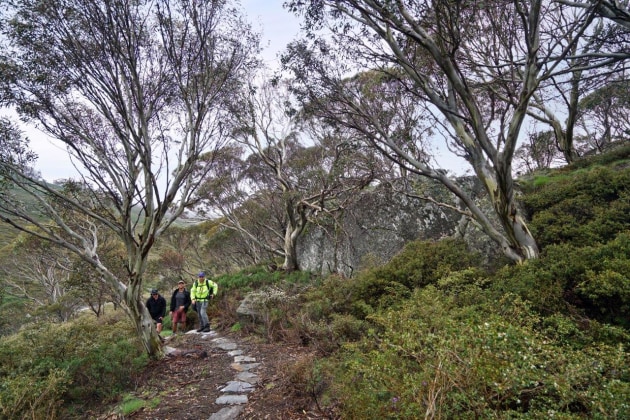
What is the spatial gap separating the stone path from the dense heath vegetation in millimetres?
807

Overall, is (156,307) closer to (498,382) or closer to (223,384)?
(223,384)

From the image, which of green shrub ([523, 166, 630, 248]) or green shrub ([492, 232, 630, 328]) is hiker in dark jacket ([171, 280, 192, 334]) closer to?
green shrub ([492, 232, 630, 328])

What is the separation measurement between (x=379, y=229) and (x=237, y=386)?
7.96 meters

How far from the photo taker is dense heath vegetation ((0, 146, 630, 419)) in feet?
7.61

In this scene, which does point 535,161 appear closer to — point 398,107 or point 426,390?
point 398,107

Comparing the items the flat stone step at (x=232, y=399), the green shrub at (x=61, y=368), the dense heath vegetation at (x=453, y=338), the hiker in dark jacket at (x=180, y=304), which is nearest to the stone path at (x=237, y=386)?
the flat stone step at (x=232, y=399)

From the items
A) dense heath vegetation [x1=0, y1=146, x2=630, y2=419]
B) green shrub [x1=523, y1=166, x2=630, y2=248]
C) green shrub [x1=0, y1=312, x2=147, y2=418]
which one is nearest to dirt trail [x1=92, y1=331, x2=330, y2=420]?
dense heath vegetation [x1=0, y1=146, x2=630, y2=419]

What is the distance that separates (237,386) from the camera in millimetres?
4996

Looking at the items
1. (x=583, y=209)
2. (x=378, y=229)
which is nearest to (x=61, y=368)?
(x=378, y=229)

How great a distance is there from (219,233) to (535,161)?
22.7 metres

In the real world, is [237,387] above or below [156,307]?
below

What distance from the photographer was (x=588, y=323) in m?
3.82

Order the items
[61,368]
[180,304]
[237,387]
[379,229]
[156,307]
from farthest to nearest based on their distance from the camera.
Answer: [379,229] → [180,304] → [156,307] → [61,368] → [237,387]

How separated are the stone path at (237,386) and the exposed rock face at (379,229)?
17.1 ft
